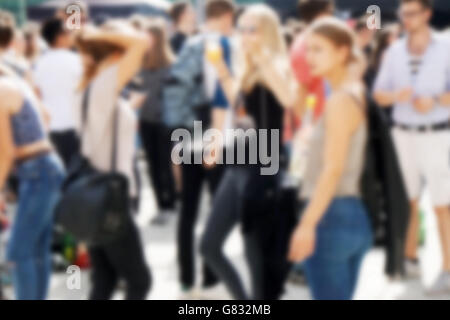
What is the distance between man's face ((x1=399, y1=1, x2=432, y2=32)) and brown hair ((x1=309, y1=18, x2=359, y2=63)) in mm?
1604

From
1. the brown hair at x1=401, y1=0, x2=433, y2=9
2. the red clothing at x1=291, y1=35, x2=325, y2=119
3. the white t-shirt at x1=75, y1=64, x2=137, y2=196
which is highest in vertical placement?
the brown hair at x1=401, y1=0, x2=433, y2=9

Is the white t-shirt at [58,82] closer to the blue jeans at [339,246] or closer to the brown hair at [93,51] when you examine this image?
the brown hair at [93,51]

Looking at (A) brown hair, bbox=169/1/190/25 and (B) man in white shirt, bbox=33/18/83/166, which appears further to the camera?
(A) brown hair, bbox=169/1/190/25

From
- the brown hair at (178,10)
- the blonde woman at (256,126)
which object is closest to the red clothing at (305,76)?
the blonde woman at (256,126)

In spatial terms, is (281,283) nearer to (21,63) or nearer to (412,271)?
(412,271)

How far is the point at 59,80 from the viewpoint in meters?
5.95

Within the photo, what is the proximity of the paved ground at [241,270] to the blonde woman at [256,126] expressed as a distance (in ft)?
2.24

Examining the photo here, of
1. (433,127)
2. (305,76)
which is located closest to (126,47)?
(305,76)

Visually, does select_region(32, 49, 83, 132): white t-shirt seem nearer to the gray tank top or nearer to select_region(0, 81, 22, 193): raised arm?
select_region(0, 81, 22, 193): raised arm

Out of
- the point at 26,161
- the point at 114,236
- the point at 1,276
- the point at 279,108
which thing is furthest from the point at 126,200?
the point at 1,276

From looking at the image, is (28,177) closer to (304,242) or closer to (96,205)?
(96,205)

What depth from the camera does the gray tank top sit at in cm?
334

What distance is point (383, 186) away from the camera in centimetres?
343

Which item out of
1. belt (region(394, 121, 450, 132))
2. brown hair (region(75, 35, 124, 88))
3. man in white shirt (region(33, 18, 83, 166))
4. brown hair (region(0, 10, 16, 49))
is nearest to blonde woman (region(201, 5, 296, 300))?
brown hair (region(75, 35, 124, 88))
